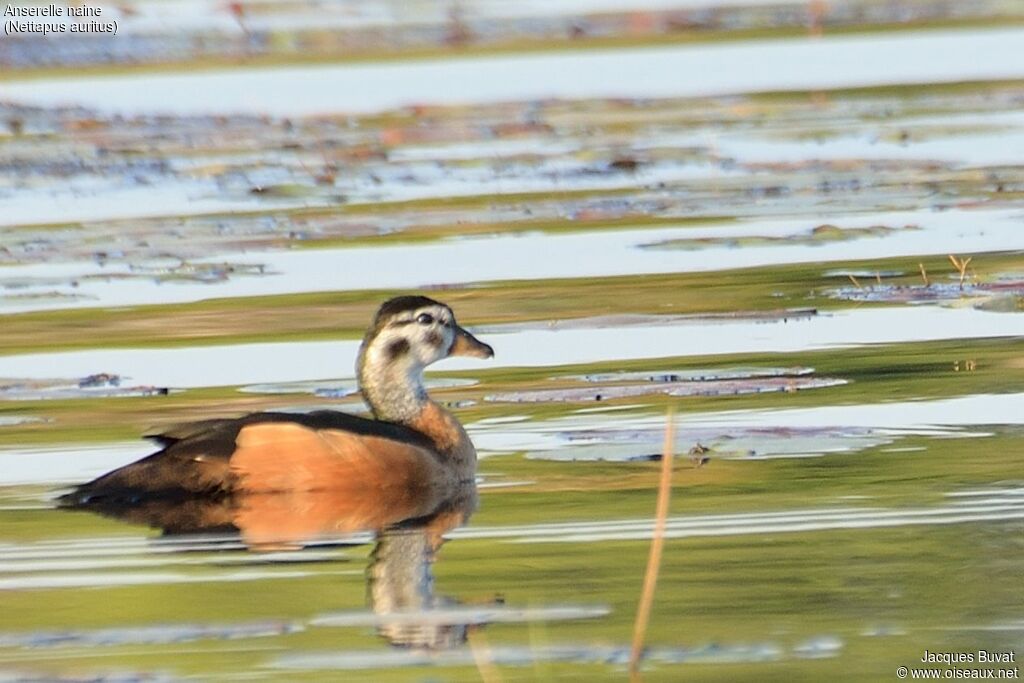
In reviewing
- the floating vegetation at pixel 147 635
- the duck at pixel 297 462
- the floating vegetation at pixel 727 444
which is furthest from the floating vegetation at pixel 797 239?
the floating vegetation at pixel 147 635

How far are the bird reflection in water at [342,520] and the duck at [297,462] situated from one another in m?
0.02

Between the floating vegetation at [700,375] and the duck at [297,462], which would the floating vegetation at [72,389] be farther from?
the floating vegetation at [700,375]

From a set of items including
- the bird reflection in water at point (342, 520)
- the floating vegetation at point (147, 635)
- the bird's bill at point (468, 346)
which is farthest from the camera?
the bird's bill at point (468, 346)

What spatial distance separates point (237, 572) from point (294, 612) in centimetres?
81

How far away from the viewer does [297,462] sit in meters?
11.3

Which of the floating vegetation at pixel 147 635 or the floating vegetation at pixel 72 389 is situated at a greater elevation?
the floating vegetation at pixel 72 389

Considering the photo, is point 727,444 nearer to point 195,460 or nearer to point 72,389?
point 195,460

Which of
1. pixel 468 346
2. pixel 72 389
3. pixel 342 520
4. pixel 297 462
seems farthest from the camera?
pixel 72 389

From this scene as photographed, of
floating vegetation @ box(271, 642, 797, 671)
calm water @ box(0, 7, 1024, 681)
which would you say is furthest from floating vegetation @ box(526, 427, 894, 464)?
floating vegetation @ box(271, 642, 797, 671)

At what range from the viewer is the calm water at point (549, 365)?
859cm

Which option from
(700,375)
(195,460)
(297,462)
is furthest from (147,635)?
(700,375)

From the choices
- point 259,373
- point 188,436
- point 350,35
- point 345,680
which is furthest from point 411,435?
point 350,35

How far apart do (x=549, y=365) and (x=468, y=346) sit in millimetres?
1040

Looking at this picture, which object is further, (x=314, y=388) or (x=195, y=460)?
(x=314, y=388)
